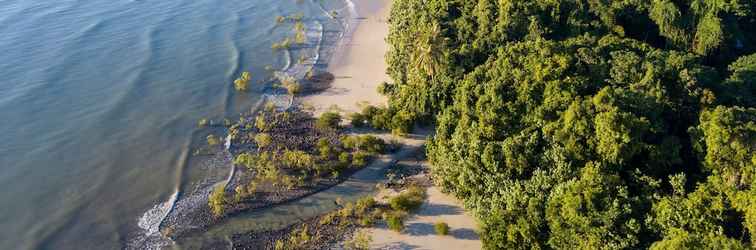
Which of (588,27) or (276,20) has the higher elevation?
(276,20)

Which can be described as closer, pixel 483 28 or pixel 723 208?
pixel 723 208

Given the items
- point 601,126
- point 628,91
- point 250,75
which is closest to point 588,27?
point 628,91

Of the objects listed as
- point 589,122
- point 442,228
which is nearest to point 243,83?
point 442,228

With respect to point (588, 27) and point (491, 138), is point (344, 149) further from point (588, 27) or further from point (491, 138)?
point (588, 27)

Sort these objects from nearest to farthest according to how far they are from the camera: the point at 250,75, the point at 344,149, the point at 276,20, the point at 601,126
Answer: the point at 601,126
the point at 344,149
the point at 250,75
the point at 276,20

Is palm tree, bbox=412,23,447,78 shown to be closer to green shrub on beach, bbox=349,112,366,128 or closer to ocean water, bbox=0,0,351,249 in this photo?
green shrub on beach, bbox=349,112,366,128

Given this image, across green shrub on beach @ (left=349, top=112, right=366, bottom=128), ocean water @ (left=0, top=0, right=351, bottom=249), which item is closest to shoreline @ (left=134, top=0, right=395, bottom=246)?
ocean water @ (left=0, top=0, right=351, bottom=249)

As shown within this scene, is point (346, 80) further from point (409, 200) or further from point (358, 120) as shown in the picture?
point (409, 200)

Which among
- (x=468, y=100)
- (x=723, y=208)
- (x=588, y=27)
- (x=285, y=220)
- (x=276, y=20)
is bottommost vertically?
(x=285, y=220)
